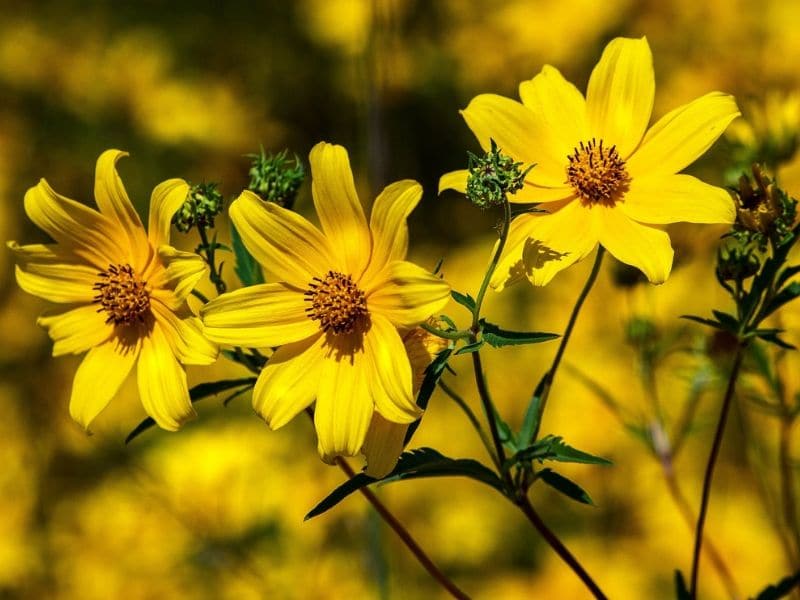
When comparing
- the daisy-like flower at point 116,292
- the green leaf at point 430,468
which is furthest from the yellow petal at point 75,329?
the green leaf at point 430,468

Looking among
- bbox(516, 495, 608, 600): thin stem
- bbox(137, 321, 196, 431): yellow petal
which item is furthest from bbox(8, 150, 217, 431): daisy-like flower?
bbox(516, 495, 608, 600): thin stem

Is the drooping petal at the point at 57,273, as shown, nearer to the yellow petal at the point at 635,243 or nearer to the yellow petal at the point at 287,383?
the yellow petal at the point at 287,383

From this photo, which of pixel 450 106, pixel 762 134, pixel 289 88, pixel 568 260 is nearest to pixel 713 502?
pixel 762 134

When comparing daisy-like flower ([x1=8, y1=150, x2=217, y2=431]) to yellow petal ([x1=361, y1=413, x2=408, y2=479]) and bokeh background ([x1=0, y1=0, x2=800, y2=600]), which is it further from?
bokeh background ([x1=0, y1=0, x2=800, y2=600])

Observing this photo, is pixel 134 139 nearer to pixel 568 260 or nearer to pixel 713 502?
pixel 713 502

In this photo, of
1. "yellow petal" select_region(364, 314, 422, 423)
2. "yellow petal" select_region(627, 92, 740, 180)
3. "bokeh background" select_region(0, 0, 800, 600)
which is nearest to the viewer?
"yellow petal" select_region(364, 314, 422, 423)

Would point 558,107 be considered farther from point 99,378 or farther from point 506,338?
point 99,378
